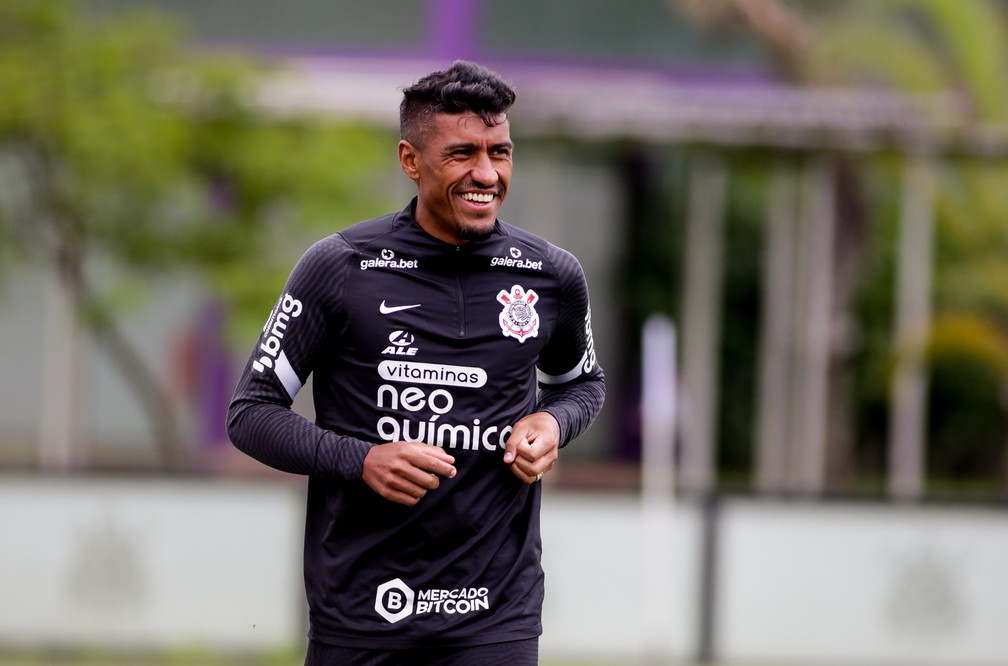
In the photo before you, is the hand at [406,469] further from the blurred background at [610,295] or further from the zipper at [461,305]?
the blurred background at [610,295]

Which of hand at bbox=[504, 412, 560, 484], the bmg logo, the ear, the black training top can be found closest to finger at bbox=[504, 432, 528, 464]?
hand at bbox=[504, 412, 560, 484]

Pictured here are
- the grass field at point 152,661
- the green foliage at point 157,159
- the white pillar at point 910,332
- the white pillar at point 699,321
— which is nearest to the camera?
the grass field at point 152,661

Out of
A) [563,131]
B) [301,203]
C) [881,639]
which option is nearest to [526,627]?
[881,639]

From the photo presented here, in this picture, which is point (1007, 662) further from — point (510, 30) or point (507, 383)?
point (510, 30)

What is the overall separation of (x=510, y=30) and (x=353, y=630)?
15.1 metres

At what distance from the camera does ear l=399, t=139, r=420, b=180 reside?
376cm

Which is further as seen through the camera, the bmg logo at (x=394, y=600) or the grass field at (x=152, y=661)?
the grass field at (x=152, y=661)

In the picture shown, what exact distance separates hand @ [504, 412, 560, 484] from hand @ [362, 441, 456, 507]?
6.3 inches

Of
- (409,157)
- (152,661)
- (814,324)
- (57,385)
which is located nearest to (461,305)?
(409,157)

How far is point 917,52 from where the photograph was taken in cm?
1708

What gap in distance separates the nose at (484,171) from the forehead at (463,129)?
0.13 feet

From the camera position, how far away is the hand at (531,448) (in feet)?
11.8

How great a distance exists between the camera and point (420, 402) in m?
3.70

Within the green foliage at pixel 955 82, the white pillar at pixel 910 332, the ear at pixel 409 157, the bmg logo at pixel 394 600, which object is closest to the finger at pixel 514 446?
the bmg logo at pixel 394 600
